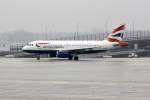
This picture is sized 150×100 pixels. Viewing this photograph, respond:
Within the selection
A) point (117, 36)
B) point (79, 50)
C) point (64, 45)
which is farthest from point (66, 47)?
point (117, 36)

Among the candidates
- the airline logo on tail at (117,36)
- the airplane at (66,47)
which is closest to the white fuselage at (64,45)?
the airplane at (66,47)

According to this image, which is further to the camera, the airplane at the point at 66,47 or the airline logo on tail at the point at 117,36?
the airline logo on tail at the point at 117,36

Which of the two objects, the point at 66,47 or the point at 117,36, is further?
the point at 117,36

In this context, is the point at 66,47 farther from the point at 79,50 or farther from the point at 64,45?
the point at 79,50

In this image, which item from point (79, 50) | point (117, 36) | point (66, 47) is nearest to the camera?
point (79, 50)

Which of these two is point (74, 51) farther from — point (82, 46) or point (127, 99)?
point (127, 99)

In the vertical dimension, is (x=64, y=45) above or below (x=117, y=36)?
below

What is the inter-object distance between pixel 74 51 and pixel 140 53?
3782cm

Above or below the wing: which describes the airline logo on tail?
above

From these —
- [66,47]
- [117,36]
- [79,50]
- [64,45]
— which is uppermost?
[117,36]

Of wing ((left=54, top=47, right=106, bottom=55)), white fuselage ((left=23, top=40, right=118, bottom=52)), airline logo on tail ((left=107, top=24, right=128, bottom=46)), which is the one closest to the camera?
white fuselage ((left=23, top=40, right=118, bottom=52))

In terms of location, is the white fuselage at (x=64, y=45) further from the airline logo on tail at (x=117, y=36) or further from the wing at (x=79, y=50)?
the airline logo on tail at (x=117, y=36)

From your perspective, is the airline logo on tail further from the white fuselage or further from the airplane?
the white fuselage

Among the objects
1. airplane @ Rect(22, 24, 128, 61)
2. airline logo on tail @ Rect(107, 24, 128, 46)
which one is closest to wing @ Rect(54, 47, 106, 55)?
airplane @ Rect(22, 24, 128, 61)
